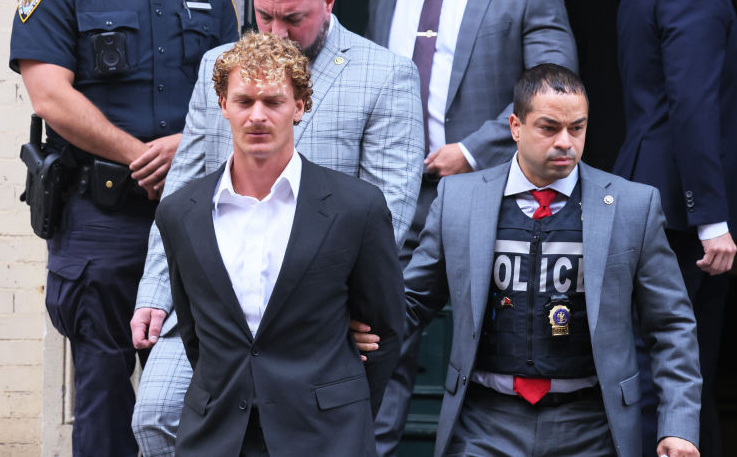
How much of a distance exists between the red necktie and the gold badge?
0.28 m

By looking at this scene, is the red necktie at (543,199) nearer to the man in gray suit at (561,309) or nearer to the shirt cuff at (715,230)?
the man in gray suit at (561,309)

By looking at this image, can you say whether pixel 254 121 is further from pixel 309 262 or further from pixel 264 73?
pixel 309 262

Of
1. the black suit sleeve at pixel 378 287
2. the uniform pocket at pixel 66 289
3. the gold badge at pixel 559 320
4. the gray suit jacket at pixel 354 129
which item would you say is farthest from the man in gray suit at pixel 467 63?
the uniform pocket at pixel 66 289

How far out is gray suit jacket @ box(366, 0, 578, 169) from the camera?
4.23 metres

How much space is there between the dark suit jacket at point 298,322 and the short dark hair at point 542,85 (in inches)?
27.8

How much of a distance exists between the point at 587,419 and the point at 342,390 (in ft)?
2.90

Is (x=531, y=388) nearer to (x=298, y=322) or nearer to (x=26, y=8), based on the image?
(x=298, y=322)

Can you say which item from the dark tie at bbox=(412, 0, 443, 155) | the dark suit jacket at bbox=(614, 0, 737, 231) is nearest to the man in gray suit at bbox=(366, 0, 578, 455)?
the dark tie at bbox=(412, 0, 443, 155)

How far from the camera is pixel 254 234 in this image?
9.70 feet

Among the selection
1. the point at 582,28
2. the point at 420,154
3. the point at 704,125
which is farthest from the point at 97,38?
the point at 582,28

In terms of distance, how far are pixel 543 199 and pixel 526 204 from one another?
54 mm

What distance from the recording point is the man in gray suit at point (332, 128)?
3.61m

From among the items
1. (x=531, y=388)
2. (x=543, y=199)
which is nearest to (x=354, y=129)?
(x=543, y=199)

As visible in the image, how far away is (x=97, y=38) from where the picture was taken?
4086mm
